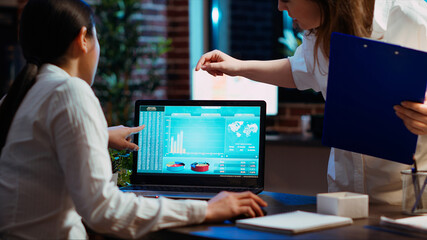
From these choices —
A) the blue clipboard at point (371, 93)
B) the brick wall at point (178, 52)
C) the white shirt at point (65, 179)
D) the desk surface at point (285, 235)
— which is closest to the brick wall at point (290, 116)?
the brick wall at point (178, 52)

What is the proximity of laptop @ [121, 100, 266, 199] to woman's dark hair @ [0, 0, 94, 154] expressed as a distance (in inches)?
19.1

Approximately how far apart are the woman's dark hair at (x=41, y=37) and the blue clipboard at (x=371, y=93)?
67cm

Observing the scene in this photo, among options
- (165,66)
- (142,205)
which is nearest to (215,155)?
(142,205)

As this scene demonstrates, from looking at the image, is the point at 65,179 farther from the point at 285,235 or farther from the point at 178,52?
the point at 178,52

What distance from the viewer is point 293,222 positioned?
3.95 ft

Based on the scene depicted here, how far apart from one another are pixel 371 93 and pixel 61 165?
2.54 ft

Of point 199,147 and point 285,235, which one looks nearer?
point 285,235

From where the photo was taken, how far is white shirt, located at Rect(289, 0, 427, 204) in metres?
1.46

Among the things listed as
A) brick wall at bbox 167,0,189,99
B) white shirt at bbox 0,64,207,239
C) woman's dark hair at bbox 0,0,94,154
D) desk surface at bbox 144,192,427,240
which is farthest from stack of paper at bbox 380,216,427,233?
Result: brick wall at bbox 167,0,189,99

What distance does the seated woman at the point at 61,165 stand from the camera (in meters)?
1.13

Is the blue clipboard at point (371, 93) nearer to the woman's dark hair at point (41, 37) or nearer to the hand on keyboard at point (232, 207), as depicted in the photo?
the hand on keyboard at point (232, 207)

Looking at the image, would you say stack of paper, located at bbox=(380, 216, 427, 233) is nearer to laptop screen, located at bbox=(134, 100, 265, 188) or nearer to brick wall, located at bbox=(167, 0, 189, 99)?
laptop screen, located at bbox=(134, 100, 265, 188)

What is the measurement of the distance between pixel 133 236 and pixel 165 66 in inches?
135

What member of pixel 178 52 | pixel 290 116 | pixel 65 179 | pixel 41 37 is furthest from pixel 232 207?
pixel 178 52
